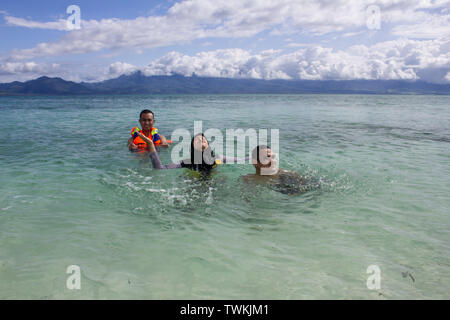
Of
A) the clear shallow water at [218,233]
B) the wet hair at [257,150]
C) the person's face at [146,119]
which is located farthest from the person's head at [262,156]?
the person's face at [146,119]

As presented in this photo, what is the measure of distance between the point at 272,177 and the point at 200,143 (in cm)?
198

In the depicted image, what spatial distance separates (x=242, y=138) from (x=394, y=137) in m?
8.03

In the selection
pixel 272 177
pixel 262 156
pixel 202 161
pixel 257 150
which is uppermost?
pixel 257 150

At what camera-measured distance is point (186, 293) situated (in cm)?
339

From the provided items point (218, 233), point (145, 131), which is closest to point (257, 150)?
point (218, 233)

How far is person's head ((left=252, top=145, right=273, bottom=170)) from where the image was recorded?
22.2 feet

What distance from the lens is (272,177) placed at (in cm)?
705

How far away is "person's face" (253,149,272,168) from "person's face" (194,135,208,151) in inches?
50.6

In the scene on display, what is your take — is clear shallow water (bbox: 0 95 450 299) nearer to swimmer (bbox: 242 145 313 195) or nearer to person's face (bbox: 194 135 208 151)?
swimmer (bbox: 242 145 313 195)

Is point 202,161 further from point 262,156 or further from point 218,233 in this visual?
point 218,233

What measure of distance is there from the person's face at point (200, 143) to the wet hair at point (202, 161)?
0.10 m

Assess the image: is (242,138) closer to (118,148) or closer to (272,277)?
(118,148)

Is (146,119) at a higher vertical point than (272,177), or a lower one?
higher

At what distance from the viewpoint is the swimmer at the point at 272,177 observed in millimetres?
6727
